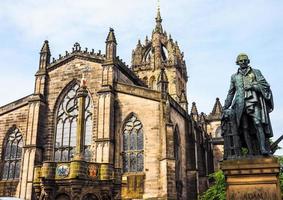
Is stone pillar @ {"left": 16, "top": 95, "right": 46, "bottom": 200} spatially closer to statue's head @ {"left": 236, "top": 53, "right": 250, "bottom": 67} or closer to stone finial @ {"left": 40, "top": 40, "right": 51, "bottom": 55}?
stone finial @ {"left": 40, "top": 40, "right": 51, "bottom": 55}

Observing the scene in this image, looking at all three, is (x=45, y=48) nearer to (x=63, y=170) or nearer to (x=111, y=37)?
(x=111, y=37)

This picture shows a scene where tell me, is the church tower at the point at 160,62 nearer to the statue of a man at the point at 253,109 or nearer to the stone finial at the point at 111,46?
the stone finial at the point at 111,46

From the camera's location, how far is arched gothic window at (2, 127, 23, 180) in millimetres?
28781

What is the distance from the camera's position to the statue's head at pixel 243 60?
816 cm

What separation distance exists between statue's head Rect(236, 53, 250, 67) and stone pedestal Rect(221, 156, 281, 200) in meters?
2.04

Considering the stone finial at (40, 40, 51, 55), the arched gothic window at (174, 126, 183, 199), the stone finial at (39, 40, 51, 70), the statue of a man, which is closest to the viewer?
the statue of a man

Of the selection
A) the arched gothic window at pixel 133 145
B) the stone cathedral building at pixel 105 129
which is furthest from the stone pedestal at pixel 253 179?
the arched gothic window at pixel 133 145

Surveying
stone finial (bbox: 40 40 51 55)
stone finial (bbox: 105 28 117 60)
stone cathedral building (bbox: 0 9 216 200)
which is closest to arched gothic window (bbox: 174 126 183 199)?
stone cathedral building (bbox: 0 9 216 200)

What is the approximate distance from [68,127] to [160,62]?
2506 cm

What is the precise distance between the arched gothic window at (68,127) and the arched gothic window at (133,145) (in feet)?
8.79

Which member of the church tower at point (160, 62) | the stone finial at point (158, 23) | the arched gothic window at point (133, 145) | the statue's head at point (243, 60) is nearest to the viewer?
the statue's head at point (243, 60)

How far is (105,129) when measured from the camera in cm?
2617

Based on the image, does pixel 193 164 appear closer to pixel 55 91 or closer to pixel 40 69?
pixel 55 91

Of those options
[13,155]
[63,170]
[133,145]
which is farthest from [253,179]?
[13,155]
